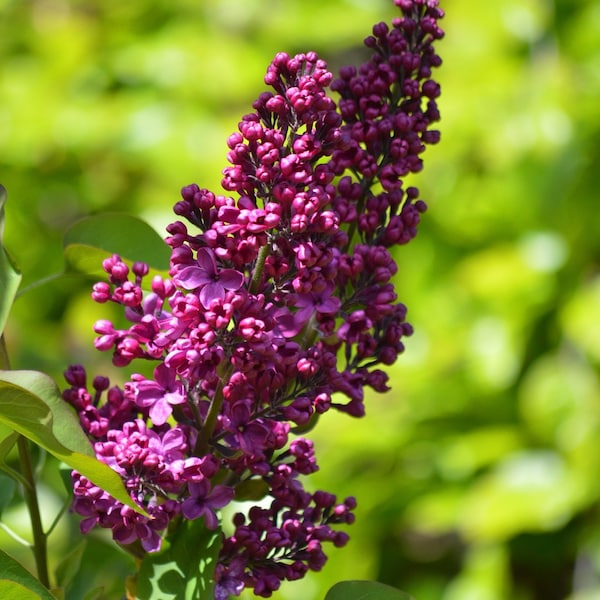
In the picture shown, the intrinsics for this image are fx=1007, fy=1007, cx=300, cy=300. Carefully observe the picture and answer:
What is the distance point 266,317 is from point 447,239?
185 centimetres

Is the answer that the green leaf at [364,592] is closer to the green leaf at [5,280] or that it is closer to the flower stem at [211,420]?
the flower stem at [211,420]

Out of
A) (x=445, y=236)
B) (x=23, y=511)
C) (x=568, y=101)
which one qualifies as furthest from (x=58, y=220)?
(x=23, y=511)

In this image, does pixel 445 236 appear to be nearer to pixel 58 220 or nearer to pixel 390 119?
pixel 58 220

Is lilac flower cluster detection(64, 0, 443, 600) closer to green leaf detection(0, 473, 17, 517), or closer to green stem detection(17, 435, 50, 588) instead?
green stem detection(17, 435, 50, 588)

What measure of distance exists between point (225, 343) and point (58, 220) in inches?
94.3

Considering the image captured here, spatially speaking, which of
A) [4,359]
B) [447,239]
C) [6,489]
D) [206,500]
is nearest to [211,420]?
[206,500]

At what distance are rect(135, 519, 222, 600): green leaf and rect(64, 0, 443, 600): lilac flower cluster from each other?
2 centimetres

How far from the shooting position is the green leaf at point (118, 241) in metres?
0.75

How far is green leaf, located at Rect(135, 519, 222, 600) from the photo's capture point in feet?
2.05

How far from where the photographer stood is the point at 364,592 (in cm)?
67

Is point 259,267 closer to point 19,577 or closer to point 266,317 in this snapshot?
point 266,317

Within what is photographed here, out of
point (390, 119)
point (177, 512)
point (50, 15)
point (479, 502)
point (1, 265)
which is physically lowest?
point (177, 512)

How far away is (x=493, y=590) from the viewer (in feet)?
6.93

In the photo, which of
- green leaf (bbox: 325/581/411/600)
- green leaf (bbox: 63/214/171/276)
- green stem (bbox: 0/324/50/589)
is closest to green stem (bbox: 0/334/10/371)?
green stem (bbox: 0/324/50/589)
